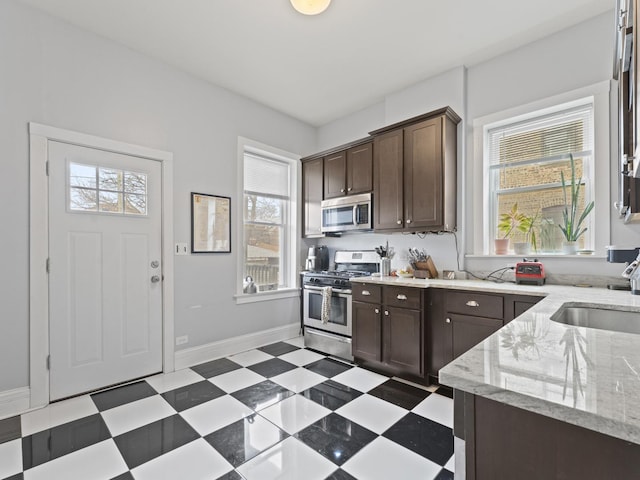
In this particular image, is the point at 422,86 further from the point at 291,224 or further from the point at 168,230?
the point at 168,230

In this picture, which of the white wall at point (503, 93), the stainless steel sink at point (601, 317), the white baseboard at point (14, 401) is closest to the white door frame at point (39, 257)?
the white baseboard at point (14, 401)

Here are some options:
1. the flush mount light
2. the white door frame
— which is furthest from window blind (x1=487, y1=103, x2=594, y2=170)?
the white door frame

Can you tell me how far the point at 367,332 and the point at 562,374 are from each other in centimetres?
252

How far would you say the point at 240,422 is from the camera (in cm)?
212

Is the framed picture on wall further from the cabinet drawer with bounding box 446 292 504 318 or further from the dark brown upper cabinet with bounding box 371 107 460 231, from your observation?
the cabinet drawer with bounding box 446 292 504 318

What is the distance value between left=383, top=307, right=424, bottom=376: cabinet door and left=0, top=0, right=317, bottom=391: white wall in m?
1.62

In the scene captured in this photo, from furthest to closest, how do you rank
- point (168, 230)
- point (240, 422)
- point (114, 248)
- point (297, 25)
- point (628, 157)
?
point (168, 230) → point (114, 248) → point (297, 25) → point (240, 422) → point (628, 157)

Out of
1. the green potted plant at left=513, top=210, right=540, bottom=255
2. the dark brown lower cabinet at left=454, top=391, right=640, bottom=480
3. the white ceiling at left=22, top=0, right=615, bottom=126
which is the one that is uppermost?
the white ceiling at left=22, top=0, right=615, bottom=126

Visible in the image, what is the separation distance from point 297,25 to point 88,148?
6.62 feet

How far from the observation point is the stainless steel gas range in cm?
338

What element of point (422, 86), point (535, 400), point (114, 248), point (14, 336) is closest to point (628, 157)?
point (535, 400)

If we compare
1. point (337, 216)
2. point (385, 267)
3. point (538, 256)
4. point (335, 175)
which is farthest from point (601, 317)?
point (335, 175)

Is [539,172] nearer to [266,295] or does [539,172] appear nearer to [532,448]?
[532,448]

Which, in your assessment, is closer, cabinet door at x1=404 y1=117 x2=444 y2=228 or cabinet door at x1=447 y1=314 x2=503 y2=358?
cabinet door at x1=447 y1=314 x2=503 y2=358
